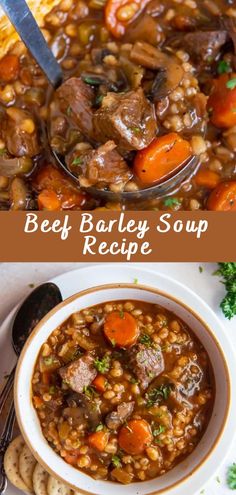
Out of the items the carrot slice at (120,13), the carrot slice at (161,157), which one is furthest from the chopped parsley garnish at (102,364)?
the carrot slice at (120,13)

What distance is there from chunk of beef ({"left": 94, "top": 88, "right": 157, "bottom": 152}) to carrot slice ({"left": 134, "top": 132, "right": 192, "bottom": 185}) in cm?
7

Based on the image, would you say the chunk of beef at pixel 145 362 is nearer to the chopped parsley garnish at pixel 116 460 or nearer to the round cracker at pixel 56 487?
the chopped parsley garnish at pixel 116 460

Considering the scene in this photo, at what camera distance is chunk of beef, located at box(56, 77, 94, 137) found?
14.1 feet

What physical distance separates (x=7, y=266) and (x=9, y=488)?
141cm

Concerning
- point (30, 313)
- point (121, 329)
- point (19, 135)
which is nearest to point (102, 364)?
point (121, 329)

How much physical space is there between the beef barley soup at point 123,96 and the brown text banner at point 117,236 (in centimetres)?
8

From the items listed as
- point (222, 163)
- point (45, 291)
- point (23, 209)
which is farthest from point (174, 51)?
point (45, 291)

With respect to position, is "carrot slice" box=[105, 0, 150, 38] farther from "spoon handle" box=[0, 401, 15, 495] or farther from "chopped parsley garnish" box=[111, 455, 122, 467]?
"chopped parsley garnish" box=[111, 455, 122, 467]

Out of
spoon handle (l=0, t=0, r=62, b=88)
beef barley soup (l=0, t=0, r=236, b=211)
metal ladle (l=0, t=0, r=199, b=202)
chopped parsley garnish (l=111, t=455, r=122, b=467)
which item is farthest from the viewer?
beef barley soup (l=0, t=0, r=236, b=211)

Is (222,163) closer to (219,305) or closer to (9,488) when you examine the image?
(219,305)

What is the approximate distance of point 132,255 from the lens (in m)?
4.66

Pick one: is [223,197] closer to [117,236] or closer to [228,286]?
[228,286]

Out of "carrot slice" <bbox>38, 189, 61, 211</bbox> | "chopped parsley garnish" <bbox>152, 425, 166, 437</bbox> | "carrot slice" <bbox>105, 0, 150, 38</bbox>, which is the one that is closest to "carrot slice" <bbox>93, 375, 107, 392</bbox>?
"chopped parsley garnish" <bbox>152, 425, 166, 437</bbox>

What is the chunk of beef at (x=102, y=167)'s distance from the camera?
4.19 metres
